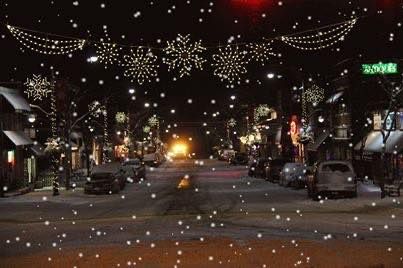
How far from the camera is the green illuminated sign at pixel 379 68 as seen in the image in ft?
144

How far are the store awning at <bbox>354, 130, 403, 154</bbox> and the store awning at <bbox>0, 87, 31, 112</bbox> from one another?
21.8 m

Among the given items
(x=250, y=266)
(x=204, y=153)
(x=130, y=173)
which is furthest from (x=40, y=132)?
(x=204, y=153)

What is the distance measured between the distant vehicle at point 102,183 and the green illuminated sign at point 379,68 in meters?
A: 17.0

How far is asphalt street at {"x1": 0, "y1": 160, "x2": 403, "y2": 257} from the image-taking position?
17.6 m

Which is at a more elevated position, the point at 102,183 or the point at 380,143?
the point at 380,143

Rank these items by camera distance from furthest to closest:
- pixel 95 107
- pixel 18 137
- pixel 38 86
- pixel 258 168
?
pixel 258 168
pixel 95 107
pixel 38 86
pixel 18 137

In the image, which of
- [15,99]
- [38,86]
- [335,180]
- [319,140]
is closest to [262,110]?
[319,140]

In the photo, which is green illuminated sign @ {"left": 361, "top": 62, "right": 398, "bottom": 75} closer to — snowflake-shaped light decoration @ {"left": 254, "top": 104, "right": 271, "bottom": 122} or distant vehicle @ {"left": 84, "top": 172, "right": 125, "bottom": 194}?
distant vehicle @ {"left": 84, "top": 172, "right": 125, "bottom": 194}

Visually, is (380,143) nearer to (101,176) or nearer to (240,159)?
(101,176)

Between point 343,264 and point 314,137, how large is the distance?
172ft

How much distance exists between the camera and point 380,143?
43844 millimetres

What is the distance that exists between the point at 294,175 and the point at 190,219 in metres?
20.9

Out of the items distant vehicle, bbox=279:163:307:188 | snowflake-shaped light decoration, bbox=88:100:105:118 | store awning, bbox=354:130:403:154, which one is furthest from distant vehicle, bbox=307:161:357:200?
snowflake-shaped light decoration, bbox=88:100:105:118

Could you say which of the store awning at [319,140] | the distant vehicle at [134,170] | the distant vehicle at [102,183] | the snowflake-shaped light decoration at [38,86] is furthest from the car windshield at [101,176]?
the store awning at [319,140]
